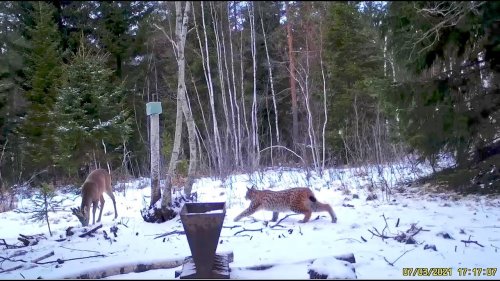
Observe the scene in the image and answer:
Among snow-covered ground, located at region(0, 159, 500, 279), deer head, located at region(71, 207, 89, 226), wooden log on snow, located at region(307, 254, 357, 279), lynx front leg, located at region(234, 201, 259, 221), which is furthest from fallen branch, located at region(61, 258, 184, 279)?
deer head, located at region(71, 207, 89, 226)

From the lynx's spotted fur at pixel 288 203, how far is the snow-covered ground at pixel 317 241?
17cm

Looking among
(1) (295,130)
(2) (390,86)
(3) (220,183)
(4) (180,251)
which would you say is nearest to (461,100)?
(2) (390,86)

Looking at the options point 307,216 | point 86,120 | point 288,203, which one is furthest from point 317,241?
point 86,120

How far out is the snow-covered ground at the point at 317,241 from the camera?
5.06 meters

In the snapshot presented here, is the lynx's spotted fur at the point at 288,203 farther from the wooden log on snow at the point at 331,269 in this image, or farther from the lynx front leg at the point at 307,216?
the wooden log on snow at the point at 331,269

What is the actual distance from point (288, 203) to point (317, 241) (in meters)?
1.36

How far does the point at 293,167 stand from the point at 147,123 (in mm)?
4316

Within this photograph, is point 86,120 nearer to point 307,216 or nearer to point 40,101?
point 40,101

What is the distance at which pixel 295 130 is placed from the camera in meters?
14.3

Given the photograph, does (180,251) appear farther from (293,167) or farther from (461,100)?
(293,167)

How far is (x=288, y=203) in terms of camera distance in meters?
7.50

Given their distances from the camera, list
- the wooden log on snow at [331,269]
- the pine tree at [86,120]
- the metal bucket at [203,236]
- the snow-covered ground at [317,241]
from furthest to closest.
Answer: the pine tree at [86,120], the snow-covered ground at [317,241], the metal bucket at [203,236], the wooden log on snow at [331,269]

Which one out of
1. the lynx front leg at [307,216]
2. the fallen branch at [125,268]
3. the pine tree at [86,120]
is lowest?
the fallen branch at [125,268]


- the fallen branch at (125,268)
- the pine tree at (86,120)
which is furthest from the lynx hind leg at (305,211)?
the pine tree at (86,120)
